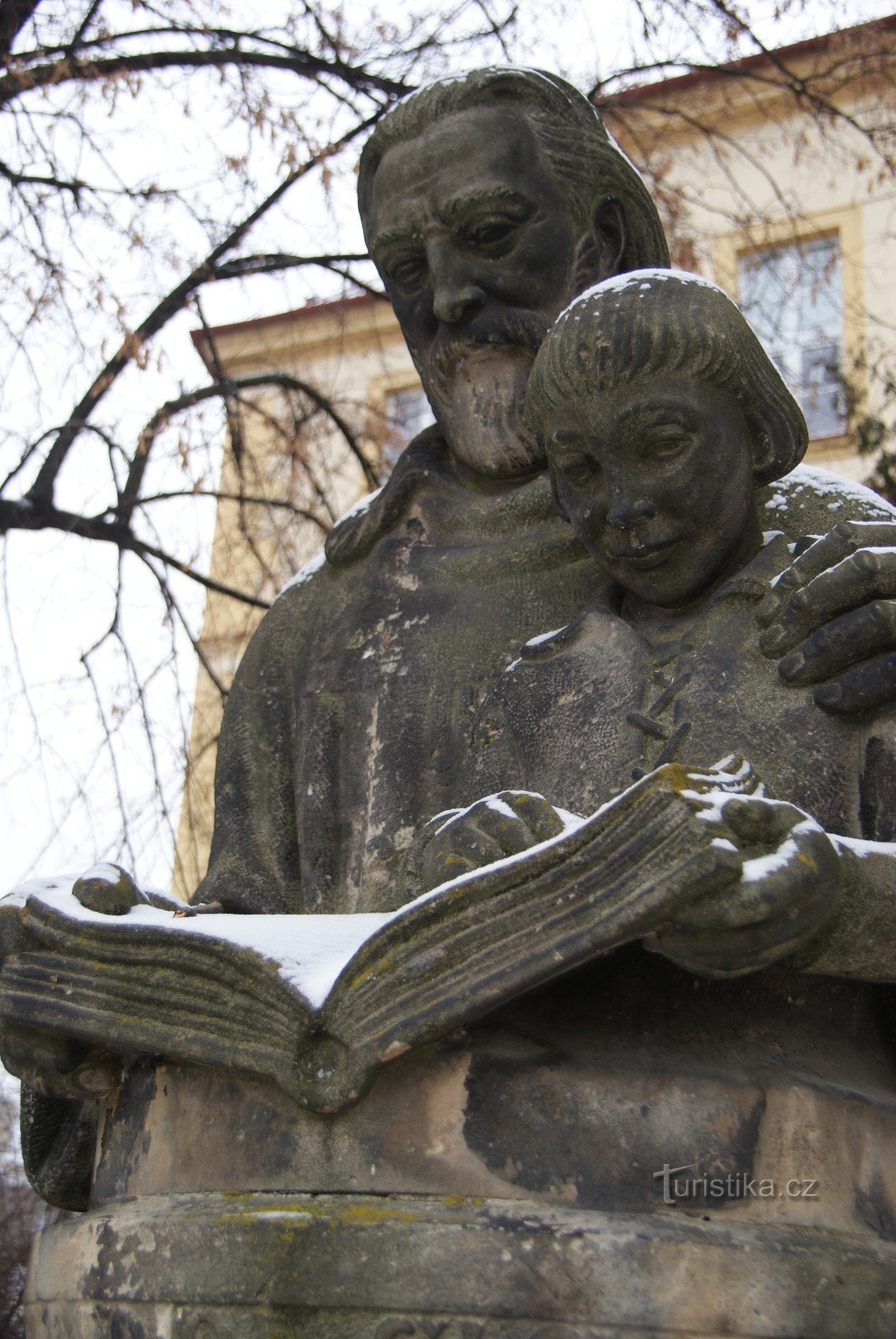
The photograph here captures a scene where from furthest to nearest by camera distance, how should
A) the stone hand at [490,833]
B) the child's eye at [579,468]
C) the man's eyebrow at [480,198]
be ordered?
1. the man's eyebrow at [480,198]
2. the child's eye at [579,468]
3. the stone hand at [490,833]

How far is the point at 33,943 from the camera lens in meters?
1.90

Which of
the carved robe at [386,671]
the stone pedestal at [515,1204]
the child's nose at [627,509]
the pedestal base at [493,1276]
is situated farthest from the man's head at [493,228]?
the pedestal base at [493,1276]

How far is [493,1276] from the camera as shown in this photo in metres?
1.47

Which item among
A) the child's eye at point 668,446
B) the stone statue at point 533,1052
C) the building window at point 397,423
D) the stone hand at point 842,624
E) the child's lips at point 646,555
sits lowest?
the stone statue at point 533,1052

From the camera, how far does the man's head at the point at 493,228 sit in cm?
251

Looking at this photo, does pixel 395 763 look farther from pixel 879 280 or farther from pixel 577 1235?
pixel 879 280

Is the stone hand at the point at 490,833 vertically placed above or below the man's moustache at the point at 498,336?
below

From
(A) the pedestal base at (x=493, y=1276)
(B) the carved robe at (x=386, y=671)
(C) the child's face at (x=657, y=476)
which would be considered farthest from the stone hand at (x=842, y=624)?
(A) the pedestal base at (x=493, y=1276)

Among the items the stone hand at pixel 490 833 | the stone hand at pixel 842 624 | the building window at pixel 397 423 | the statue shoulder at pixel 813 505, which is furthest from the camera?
the building window at pixel 397 423

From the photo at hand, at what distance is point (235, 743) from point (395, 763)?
33 cm

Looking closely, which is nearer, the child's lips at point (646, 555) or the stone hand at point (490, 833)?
the stone hand at point (490, 833)

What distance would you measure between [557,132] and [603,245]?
0.65 ft

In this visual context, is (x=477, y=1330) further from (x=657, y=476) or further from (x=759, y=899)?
(x=657, y=476)

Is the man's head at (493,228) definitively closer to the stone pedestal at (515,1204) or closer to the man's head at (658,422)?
the man's head at (658,422)
